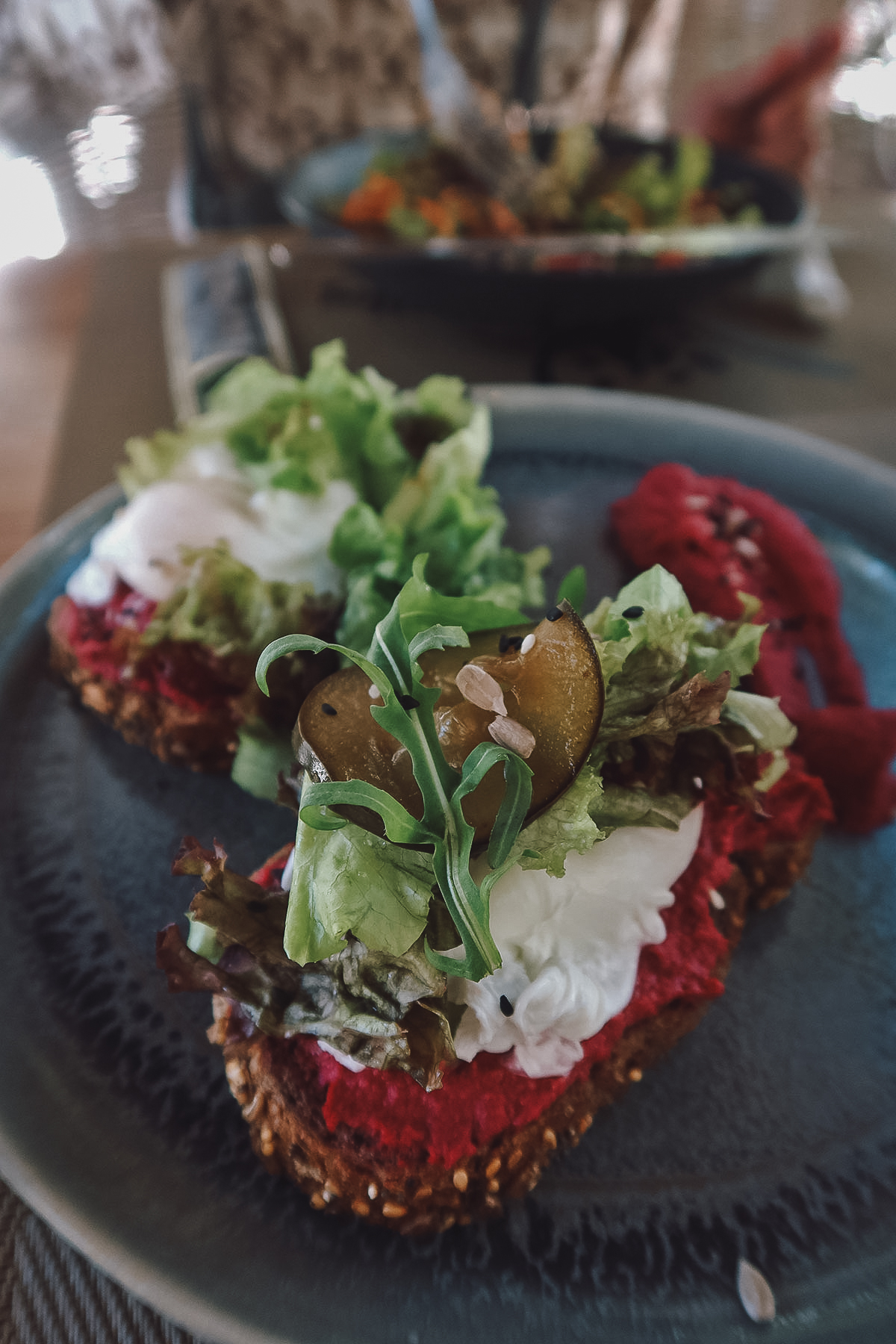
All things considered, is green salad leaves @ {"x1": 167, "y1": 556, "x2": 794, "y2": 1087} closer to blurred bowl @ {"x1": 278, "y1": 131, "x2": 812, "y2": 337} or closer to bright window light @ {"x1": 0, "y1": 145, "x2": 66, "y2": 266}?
blurred bowl @ {"x1": 278, "y1": 131, "x2": 812, "y2": 337}

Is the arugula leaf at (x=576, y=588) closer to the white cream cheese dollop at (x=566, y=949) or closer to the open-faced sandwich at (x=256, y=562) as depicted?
the open-faced sandwich at (x=256, y=562)

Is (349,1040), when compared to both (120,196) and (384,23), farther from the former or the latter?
(384,23)

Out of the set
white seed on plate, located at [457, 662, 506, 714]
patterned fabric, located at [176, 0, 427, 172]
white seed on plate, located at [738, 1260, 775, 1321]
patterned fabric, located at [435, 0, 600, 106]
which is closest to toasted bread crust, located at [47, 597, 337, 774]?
white seed on plate, located at [457, 662, 506, 714]

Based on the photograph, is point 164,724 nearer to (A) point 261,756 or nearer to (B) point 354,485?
(A) point 261,756

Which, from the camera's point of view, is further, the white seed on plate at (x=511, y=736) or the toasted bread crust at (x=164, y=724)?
the toasted bread crust at (x=164, y=724)

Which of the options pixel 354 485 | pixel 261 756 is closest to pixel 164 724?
pixel 261 756

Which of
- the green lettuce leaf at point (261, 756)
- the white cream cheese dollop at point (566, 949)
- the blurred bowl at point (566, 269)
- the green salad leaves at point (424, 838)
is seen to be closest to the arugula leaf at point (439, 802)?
the green salad leaves at point (424, 838)

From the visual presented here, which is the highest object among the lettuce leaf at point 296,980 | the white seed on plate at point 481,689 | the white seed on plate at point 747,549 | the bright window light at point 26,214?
the bright window light at point 26,214
